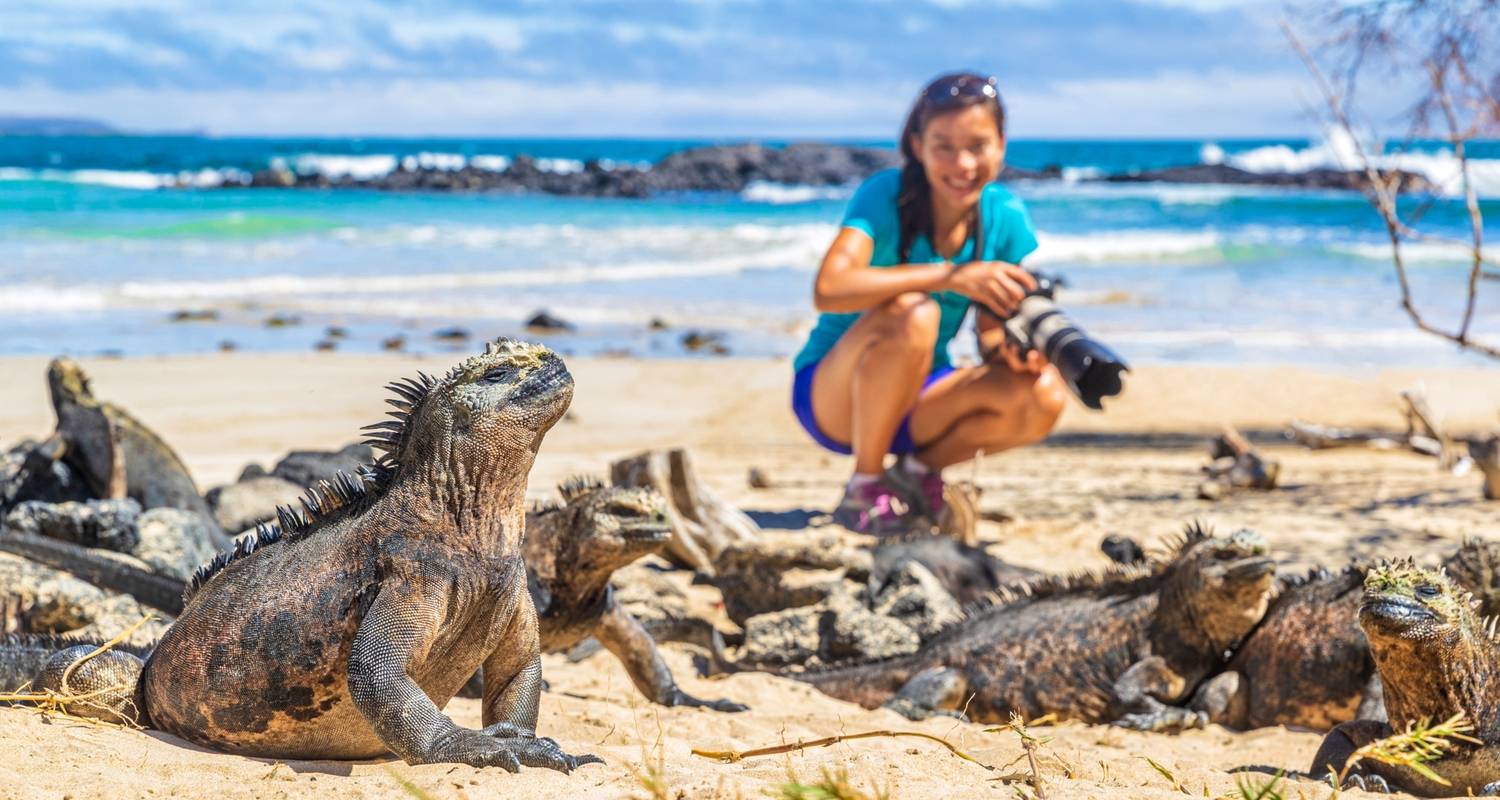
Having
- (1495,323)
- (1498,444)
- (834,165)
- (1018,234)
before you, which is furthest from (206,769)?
(834,165)

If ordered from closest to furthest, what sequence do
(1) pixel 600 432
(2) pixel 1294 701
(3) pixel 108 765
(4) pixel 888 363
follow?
(3) pixel 108 765, (2) pixel 1294 701, (4) pixel 888 363, (1) pixel 600 432

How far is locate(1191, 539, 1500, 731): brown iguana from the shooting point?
13.9 feet

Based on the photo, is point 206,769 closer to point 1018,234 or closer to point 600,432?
point 1018,234

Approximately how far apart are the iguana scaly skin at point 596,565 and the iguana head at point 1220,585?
5.10 ft

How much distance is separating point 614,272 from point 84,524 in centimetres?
1705

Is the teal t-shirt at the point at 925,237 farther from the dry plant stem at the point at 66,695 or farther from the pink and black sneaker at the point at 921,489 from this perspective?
the dry plant stem at the point at 66,695

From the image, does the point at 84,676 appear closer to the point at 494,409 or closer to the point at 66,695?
the point at 66,695

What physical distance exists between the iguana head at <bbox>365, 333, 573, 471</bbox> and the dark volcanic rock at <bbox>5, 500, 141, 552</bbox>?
116 inches

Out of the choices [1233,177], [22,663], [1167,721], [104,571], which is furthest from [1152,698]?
[1233,177]

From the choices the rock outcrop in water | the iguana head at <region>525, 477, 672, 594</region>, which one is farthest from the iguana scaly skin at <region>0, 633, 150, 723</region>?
the rock outcrop in water

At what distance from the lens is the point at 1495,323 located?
1609 cm

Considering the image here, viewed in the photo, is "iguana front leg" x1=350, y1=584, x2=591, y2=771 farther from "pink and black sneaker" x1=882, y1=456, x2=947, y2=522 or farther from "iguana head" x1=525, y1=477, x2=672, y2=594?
"pink and black sneaker" x1=882, y1=456, x2=947, y2=522

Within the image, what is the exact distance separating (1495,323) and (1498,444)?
32.9 ft

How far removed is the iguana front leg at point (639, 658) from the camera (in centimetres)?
430
